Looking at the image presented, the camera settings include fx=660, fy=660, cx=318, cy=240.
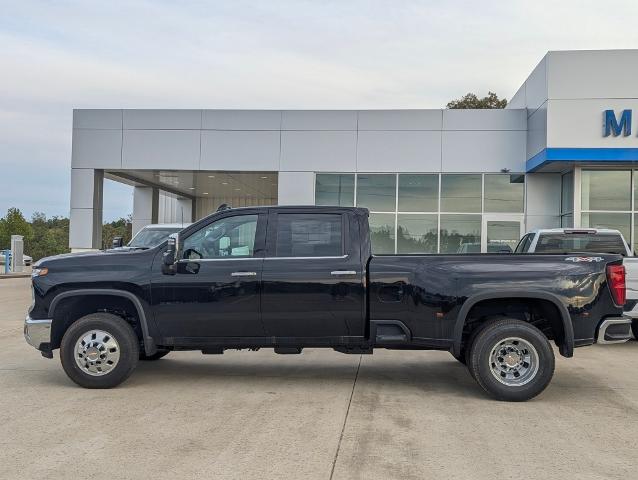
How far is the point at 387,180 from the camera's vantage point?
20.6m

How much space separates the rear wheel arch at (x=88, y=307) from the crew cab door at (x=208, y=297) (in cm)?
19

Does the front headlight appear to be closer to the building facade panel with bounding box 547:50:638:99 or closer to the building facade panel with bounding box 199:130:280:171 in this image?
the building facade panel with bounding box 199:130:280:171

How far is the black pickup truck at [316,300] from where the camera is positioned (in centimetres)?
689

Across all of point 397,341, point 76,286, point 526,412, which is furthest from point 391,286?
point 76,286

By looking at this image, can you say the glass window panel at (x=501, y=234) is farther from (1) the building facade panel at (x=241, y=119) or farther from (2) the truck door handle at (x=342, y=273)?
(2) the truck door handle at (x=342, y=273)

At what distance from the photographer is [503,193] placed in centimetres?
2027

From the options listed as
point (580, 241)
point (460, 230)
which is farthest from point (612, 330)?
point (460, 230)

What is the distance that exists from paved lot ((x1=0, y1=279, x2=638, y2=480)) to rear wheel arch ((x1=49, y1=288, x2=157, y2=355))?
0.59m

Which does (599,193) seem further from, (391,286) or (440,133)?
(391,286)

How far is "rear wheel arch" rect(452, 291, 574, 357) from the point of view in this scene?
6.81 metres

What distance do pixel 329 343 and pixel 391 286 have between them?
35.9 inches

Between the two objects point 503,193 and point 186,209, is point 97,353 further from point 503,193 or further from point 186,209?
point 186,209

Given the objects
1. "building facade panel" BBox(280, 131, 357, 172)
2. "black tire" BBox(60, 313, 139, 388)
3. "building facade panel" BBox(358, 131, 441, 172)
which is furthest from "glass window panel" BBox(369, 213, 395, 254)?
"black tire" BBox(60, 313, 139, 388)

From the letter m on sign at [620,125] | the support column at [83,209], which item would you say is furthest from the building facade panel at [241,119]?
the letter m on sign at [620,125]
